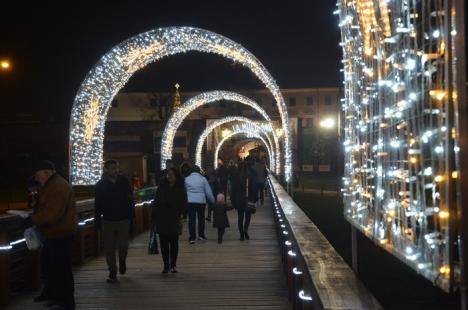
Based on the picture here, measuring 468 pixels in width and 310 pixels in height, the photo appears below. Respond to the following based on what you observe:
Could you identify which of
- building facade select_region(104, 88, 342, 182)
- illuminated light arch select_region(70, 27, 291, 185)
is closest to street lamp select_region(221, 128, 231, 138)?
building facade select_region(104, 88, 342, 182)

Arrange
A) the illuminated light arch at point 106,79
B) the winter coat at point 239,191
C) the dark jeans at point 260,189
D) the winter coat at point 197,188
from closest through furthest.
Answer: the winter coat at point 197,188, the winter coat at point 239,191, the illuminated light arch at point 106,79, the dark jeans at point 260,189

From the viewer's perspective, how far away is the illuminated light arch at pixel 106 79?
16.4 m

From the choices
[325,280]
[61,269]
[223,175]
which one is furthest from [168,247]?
[223,175]

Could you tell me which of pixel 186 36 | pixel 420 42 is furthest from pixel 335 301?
pixel 186 36

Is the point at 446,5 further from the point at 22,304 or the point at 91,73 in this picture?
the point at 91,73

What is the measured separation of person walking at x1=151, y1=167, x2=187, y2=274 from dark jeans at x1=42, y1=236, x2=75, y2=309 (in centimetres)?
280

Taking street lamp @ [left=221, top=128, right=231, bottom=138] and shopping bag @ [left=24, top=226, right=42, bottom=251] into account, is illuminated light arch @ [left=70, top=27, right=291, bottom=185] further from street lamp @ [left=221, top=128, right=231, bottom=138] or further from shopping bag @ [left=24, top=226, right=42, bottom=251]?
street lamp @ [left=221, top=128, right=231, bottom=138]

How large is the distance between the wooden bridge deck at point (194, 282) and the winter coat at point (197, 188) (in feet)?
3.40

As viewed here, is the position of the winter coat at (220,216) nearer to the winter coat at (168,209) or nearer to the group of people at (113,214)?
the group of people at (113,214)

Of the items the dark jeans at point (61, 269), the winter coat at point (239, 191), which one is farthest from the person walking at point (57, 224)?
the winter coat at point (239, 191)

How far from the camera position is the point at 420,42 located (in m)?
2.88

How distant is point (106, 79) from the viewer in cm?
1708

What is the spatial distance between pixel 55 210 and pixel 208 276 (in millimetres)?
3505

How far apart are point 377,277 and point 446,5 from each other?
1089 centimetres
